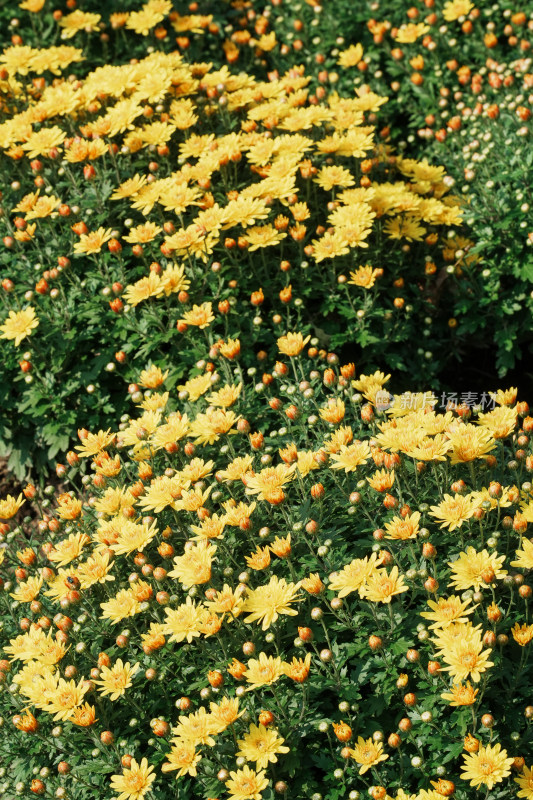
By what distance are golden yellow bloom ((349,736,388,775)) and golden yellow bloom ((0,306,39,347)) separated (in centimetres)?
282

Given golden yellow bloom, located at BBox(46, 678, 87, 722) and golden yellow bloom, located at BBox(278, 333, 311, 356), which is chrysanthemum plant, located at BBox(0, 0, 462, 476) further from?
golden yellow bloom, located at BBox(46, 678, 87, 722)

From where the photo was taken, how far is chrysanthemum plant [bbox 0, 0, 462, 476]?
16.4 feet

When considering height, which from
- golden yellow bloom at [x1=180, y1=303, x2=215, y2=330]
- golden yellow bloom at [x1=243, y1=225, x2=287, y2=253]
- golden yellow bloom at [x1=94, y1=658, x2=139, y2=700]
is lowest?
golden yellow bloom at [x1=94, y1=658, x2=139, y2=700]

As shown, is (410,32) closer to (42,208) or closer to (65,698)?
(42,208)

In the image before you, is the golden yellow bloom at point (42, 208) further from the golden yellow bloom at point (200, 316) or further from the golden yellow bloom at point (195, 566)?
the golden yellow bloom at point (195, 566)

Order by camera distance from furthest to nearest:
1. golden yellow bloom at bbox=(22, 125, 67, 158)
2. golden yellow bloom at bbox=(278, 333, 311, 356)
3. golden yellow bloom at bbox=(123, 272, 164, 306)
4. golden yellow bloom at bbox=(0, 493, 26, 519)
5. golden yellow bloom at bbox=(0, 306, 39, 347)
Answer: golden yellow bloom at bbox=(22, 125, 67, 158), golden yellow bloom at bbox=(0, 306, 39, 347), golden yellow bloom at bbox=(123, 272, 164, 306), golden yellow bloom at bbox=(278, 333, 311, 356), golden yellow bloom at bbox=(0, 493, 26, 519)

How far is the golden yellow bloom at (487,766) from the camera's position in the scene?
2959mm

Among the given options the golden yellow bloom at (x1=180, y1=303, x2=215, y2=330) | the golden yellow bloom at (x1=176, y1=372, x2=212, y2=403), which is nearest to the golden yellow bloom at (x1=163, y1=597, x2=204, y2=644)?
the golden yellow bloom at (x1=176, y1=372, x2=212, y2=403)

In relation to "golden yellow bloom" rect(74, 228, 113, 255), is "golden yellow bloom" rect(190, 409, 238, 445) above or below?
below

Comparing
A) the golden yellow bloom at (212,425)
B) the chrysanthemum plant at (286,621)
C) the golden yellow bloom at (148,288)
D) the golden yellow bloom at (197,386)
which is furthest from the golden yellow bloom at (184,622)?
the golden yellow bloom at (148,288)

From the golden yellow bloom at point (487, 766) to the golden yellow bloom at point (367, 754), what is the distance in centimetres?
29

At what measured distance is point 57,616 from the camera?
3.72 metres

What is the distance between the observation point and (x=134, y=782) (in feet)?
10.2

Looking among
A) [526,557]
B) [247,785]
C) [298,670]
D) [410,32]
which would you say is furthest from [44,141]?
[247,785]
